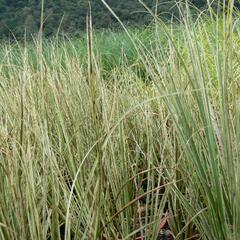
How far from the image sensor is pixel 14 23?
411 inches

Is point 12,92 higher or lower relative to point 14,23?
higher

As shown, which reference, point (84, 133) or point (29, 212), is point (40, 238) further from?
point (84, 133)

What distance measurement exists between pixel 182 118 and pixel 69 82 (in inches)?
35.8

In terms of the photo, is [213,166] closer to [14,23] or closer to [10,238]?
[10,238]

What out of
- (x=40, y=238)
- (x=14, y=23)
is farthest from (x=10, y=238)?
(x=14, y=23)

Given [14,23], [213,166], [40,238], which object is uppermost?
[213,166]

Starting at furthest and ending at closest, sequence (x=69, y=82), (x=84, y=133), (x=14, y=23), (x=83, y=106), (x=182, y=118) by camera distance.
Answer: (x=14, y=23)
(x=69, y=82)
(x=83, y=106)
(x=84, y=133)
(x=182, y=118)

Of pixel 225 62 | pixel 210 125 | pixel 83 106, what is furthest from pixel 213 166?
pixel 83 106

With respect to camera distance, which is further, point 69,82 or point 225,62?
point 69,82

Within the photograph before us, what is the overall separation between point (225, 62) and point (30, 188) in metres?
0.43

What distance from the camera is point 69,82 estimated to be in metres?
1.89

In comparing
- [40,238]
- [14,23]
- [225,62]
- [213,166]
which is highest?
[225,62]

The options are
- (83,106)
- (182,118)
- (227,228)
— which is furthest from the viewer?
(83,106)

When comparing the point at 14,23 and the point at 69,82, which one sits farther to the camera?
the point at 14,23
